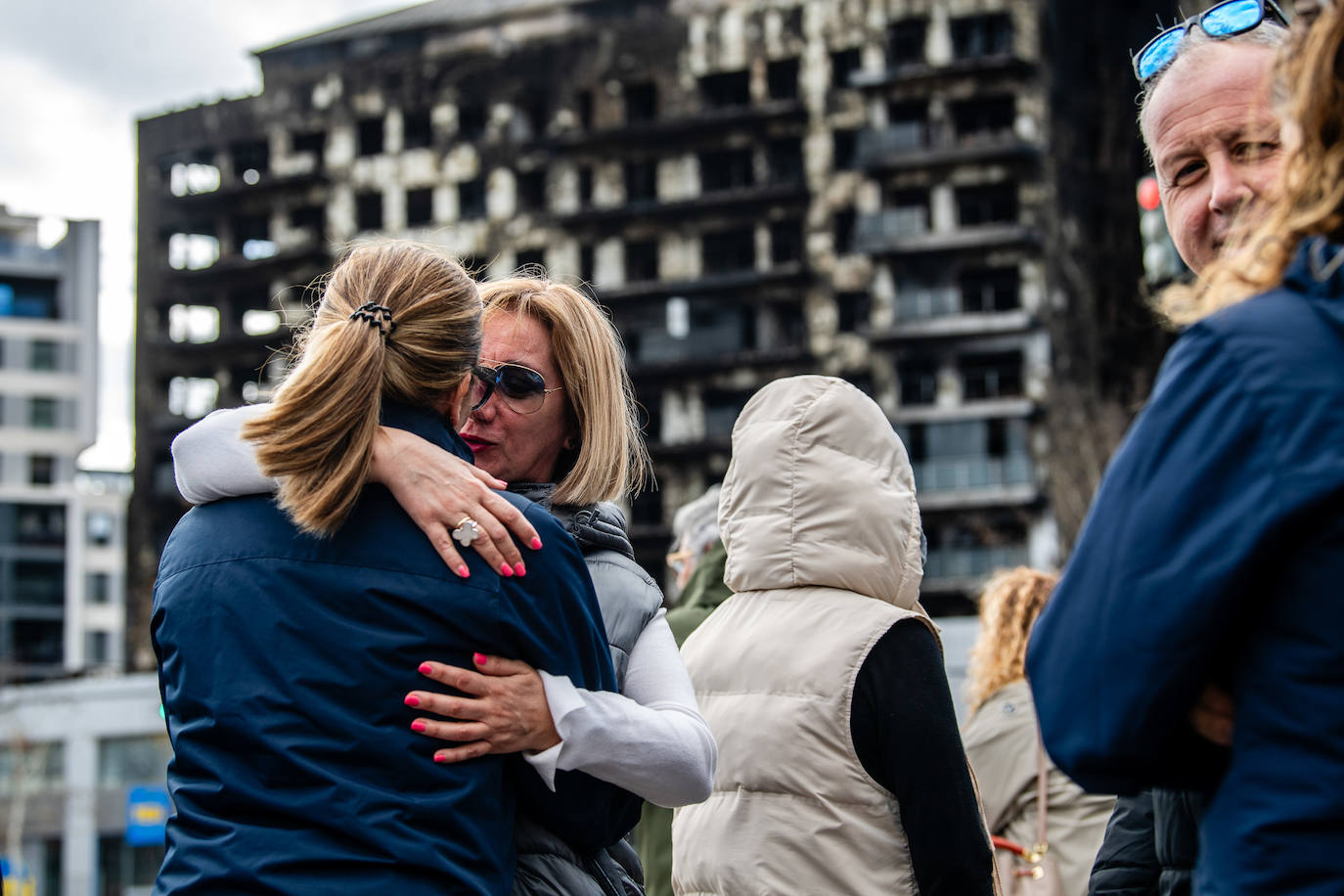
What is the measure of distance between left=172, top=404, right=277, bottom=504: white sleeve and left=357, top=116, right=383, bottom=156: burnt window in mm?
56393

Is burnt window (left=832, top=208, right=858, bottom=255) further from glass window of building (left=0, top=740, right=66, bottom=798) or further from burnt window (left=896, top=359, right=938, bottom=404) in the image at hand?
glass window of building (left=0, top=740, right=66, bottom=798)

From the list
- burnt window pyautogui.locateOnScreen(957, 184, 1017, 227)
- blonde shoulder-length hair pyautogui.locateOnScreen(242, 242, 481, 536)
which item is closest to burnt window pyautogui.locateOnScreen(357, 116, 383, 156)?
burnt window pyautogui.locateOnScreen(957, 184, 1017, 227)

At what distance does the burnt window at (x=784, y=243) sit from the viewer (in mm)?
51094

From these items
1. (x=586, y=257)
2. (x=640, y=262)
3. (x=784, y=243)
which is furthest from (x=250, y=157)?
(x=784, y=243)

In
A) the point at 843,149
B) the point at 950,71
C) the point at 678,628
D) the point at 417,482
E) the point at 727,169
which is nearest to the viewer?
the point at 417,482

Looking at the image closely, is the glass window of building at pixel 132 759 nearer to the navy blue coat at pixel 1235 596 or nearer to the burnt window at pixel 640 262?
the burnt window at pixel 640 262

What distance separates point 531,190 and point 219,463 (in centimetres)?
5302

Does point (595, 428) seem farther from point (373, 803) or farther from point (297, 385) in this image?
point (373, 803)

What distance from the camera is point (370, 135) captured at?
189ft

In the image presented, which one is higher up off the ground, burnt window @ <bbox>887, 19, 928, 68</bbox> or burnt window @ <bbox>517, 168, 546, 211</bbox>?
burnt window @ <bbox>887, 19, 928, 68</bbox>

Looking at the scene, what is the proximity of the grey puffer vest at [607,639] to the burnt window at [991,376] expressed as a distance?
46319 mm

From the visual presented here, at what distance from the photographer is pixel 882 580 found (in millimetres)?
3543

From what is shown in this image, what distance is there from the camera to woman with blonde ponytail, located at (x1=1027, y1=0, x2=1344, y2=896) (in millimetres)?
1555

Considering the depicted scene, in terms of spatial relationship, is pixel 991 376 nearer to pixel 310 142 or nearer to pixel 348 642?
pixel 310 142
